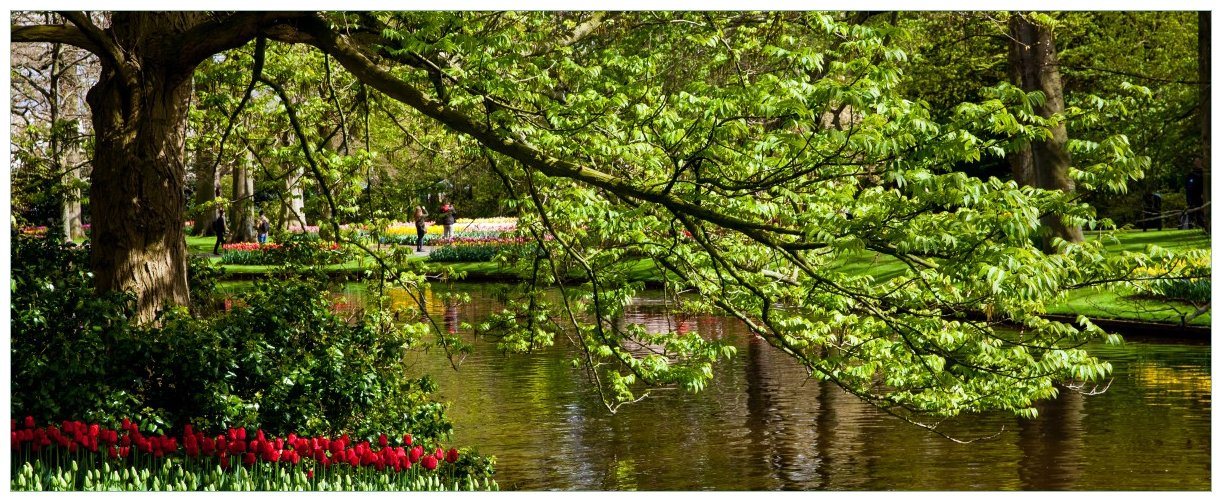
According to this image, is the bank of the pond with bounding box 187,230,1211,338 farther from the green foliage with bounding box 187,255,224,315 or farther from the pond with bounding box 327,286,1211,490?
the pond with bounding box 327,286,1211,490

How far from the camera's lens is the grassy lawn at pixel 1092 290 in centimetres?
1182

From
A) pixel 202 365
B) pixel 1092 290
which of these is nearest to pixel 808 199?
pixel 1092 290

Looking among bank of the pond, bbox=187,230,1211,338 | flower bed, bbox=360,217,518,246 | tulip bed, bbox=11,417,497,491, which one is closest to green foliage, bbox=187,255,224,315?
bank of the pond, bbox=187,230,1211,338

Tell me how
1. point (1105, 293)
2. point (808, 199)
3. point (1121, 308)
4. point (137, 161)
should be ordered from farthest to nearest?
point (1121, 308), point (1105, 293), point (137, 161), point (808, 199)

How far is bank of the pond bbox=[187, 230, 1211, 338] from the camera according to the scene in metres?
10.9

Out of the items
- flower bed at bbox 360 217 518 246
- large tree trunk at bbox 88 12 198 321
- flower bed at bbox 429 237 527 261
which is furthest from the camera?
flower bed at bbox 360 217 518 246

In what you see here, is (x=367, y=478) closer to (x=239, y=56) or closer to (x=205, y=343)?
A: (x=205, y=343)

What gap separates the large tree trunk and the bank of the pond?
4.82ft

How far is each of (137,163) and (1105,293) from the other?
49.0 ft

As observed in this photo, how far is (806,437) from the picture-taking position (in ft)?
38.1

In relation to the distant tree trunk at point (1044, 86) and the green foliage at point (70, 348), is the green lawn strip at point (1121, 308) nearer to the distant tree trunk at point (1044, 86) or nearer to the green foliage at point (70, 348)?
the distant tree trunk at point (1044, 86)

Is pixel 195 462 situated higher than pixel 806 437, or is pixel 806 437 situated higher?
pixel 195 462

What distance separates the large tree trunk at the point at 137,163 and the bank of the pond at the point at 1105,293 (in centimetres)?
147

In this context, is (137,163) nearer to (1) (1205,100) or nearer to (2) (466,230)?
(1) (1205,100)
